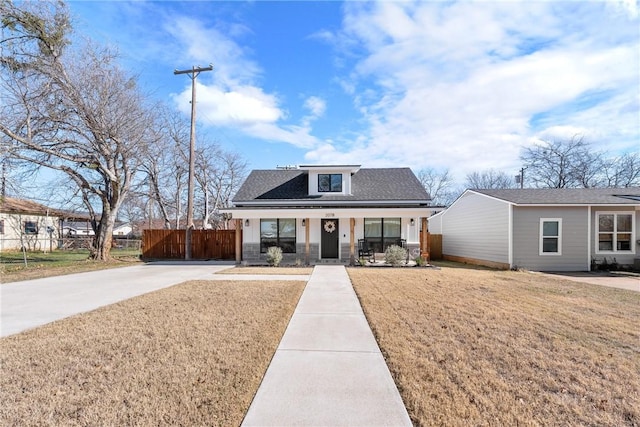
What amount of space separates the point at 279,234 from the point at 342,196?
3.91 meters

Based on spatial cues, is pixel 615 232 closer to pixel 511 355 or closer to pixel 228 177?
pixel 511 355

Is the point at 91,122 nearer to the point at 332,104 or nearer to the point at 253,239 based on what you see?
the point at 253,239

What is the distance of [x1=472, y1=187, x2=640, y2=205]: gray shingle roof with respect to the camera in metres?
12.8

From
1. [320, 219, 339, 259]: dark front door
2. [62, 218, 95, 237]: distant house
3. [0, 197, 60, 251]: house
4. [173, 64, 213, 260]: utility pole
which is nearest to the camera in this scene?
[320, 219, 339, 259]: dark front door

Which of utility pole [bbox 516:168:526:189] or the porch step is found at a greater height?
utility pole [bbox 516:168:526:189]

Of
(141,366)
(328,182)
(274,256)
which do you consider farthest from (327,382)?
(328,182)

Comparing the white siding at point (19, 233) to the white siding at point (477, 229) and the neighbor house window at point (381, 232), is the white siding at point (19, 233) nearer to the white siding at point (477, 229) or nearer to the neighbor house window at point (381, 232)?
the neighbor house window at point (381, 232)

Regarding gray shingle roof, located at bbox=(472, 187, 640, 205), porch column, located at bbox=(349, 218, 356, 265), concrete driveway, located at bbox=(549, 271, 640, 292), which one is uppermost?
gray shingle roof, located at bbox=(472, 187, 640, 205)

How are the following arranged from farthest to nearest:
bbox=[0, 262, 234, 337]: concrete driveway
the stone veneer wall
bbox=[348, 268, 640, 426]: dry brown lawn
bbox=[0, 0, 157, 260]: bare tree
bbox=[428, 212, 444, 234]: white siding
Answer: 1. bbox=[428, 212, 444, 234]: white siding
2. the stone veneer wall
3. bbox=[0, 0, 157, 260]: bare tree
4. bbox=[0, 262, 234, 337]: concrete driveway
5. bbox=[348, 268, 640, 426]: dry brown lawn

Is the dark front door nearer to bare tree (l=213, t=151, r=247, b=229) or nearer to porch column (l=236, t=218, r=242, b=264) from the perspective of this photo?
porch column (l=236, t=218, r=242, b=264)

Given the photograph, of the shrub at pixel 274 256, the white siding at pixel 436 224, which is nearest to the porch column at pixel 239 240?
the shrub at pixel 274 256

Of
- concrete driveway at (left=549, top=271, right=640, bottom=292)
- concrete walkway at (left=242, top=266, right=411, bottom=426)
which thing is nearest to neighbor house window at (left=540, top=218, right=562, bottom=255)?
concrete driveway at (left=549, top=271, right=640, bottom=292)

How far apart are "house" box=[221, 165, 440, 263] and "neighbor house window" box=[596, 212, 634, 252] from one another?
715 centimetres

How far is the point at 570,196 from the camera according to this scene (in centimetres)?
1385
